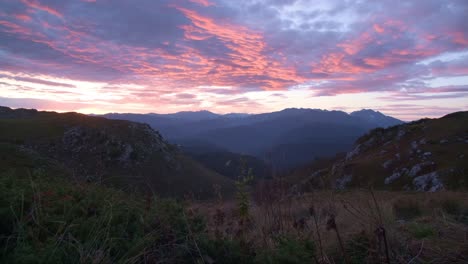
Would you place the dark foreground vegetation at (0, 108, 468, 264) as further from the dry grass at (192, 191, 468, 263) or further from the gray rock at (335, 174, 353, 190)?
the gray rock at (335, 174, 353, 190)

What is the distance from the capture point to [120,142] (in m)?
60.0

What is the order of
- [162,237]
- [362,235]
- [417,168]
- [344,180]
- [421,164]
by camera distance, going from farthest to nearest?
[344,180], [421,164], [417,168], [362,235], [162,237]

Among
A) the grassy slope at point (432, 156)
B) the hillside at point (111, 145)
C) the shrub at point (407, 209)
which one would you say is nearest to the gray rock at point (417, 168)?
the grassy slope at point (432, 156)

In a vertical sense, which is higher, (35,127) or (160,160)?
(35,127)

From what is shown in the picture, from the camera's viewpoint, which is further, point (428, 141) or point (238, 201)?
point (428, 141)

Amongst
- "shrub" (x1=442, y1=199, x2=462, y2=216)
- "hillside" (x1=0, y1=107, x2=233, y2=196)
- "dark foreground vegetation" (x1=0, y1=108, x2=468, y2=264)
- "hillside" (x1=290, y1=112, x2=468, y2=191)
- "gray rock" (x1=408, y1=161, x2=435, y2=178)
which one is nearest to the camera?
"dark foreground vegetation" (x1=0, y1=108, x2=468, y2=264)

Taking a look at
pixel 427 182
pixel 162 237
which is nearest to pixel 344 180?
pixel 427 182

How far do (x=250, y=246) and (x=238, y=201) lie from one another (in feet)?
6.71

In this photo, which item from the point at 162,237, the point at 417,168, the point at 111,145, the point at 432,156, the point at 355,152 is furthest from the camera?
the point at 111,145

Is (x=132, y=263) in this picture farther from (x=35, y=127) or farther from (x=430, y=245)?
(x=35, y=127)

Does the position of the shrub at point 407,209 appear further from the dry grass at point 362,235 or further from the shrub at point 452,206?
the dry grass at point 362,235

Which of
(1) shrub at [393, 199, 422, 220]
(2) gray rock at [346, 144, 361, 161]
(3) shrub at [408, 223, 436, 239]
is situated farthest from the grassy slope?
(3) shrub at [408, 223, 436, 239]

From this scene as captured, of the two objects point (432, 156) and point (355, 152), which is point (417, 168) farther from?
point (355, 152)

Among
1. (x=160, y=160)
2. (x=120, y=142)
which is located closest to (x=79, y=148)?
(x=120, y=142)
